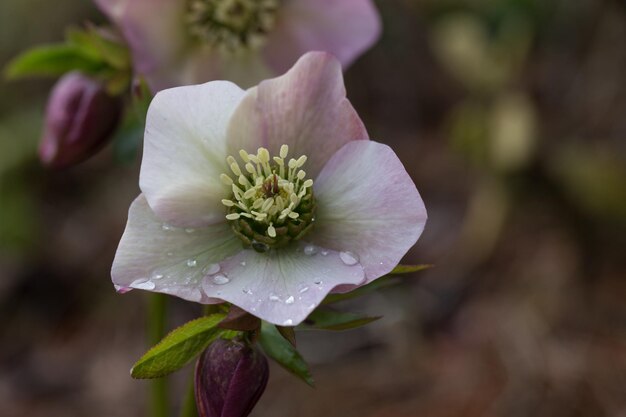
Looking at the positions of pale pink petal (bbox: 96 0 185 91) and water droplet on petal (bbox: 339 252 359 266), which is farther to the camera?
pale pink petal (bbox: 96 0 185 91)

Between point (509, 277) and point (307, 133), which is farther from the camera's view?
point (509, 277)

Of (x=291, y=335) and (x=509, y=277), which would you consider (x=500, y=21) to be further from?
(x=291, y=335)

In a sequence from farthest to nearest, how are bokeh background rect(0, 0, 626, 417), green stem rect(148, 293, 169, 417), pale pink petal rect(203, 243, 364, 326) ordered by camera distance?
bokeh background rect(0, 0, 626, 417) < green stem rect(148, 293, 169, 417) < pale pink petal rect(203, 243, 364, 326)

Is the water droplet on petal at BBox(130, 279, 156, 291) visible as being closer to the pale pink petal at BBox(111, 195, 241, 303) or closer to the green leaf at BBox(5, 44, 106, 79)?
the pale pink petal at BBox(111, 195, 241, 303)

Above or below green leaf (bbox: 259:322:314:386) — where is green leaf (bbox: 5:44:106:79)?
above

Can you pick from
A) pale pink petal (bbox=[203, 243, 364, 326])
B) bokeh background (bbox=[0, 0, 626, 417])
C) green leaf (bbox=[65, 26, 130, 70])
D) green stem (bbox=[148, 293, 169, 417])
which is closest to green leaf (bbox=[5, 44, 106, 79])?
green leaf (bbox=[65, 26, 130, 70])

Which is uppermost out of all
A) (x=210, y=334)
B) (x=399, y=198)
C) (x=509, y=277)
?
(x=399, y=198)

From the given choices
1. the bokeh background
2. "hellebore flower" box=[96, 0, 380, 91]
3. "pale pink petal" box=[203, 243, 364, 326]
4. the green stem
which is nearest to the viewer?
"pale pink petal" box=[203, 243, 364, 326]

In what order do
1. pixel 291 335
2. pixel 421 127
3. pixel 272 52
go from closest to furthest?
pixel 291 335 < pixel 272 52 < pixel 421 127

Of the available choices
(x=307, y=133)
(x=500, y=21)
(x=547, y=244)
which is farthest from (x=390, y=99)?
(x=307, y=133)
